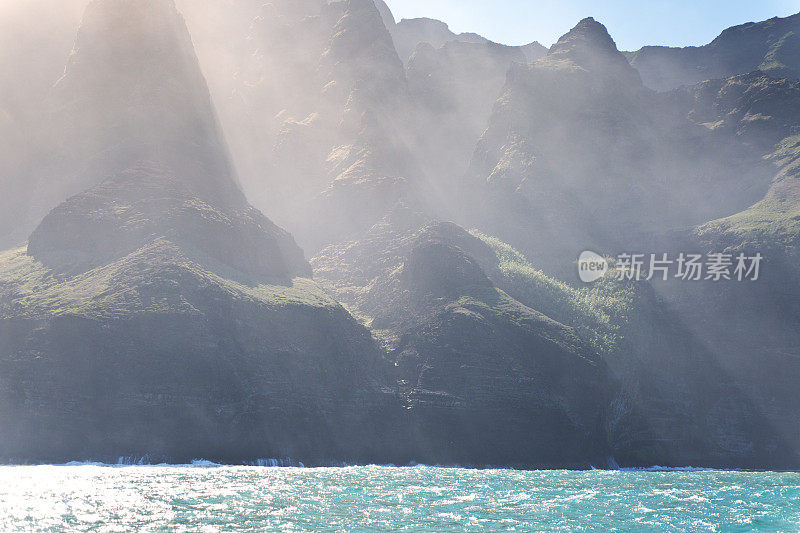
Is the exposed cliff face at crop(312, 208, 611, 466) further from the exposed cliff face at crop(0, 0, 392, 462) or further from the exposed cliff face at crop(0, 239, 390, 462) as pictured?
the exposed cliff face at crop(0, 239, 390, 462)

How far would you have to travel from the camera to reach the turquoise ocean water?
238 feet

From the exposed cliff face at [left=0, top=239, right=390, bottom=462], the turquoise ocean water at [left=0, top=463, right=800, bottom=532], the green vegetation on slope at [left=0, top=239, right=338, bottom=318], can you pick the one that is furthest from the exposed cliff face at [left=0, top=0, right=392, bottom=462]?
the turquoise ocean water at [left=0, top=463, right=800, bottom=532]

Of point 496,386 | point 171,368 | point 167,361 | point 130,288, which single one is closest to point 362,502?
point 171,368

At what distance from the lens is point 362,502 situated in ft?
291

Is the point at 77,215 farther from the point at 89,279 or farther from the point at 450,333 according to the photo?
the point at 450,333

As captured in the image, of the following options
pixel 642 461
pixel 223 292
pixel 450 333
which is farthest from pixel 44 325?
pixel 642 461

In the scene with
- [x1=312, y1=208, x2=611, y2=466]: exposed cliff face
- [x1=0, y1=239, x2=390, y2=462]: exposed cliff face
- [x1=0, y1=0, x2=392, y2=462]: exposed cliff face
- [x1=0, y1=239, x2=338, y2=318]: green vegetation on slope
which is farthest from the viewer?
[x1=312, y1=208, x2=611, y2=466]: exposed cliff face

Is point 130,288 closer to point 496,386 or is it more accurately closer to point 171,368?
point 171,368

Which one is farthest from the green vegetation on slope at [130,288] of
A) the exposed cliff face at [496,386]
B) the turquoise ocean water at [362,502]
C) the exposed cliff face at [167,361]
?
the turquoise ocean water at [362,502]

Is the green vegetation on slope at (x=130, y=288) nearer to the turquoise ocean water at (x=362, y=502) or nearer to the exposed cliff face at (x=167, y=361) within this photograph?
the exposed cliff face at (x=167, y=361)

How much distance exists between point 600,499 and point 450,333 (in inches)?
3643

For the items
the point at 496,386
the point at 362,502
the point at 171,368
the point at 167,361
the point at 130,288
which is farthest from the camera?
the point at 496,386

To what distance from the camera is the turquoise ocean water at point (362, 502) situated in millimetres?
72500

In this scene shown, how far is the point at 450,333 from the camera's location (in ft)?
618
